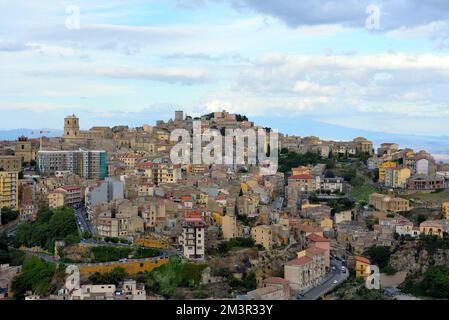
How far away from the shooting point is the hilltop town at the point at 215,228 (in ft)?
26.7

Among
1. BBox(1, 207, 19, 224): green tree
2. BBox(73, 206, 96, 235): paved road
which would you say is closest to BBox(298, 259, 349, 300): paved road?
BBox(73, 206, 96, 235): paved road

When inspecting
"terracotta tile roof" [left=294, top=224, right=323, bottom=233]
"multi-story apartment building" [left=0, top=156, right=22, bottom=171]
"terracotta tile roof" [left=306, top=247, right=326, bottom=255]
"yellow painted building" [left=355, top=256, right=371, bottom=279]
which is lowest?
"yellow painted building" [left=355, top=256, right=371, bottom=279]

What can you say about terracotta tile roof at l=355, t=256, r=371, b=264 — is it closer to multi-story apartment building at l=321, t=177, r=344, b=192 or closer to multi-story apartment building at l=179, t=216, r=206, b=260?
multi-story apartment building at l=179, t=216, r=206, b=260

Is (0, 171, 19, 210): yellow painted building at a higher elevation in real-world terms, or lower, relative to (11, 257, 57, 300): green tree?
higher

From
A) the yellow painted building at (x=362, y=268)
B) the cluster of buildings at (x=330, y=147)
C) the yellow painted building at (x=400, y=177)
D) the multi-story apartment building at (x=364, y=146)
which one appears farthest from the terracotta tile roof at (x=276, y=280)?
the multi-story apartment building at (x=364, y=146)

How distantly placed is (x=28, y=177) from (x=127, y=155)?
3.30 m

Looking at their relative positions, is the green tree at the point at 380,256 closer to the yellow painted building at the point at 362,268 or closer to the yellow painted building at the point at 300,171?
the yellow painted building at the point at 362,268

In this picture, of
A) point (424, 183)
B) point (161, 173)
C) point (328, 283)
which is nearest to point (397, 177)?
point (424, 183)

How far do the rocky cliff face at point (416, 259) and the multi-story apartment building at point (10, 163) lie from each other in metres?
7.72

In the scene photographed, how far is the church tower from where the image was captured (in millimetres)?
18766

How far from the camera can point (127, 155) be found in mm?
16516

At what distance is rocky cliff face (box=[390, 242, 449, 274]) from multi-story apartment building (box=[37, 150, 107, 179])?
22.5 ft
